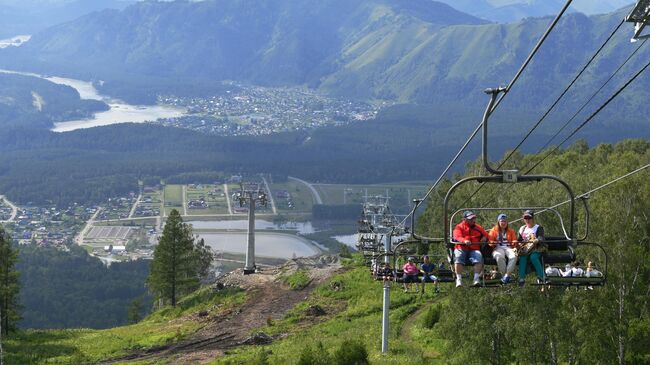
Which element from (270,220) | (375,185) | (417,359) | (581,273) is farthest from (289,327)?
(375,185)

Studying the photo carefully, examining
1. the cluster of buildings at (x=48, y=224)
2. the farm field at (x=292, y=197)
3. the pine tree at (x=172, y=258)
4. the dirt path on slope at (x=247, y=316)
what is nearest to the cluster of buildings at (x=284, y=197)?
the farm field at (x=292, y=197)

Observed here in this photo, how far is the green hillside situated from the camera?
26594 mm

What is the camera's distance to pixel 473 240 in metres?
15.0

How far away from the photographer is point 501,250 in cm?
1515

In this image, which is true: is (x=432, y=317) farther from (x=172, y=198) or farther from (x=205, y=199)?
(x=172, y=198)

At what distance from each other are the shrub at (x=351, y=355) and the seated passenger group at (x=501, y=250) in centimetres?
1413

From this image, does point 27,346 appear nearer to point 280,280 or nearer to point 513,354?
point 280,280

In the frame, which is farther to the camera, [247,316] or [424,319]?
[247,316]

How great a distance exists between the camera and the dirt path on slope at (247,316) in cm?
3628

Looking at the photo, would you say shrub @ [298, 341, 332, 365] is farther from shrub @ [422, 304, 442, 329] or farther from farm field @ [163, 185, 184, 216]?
farm field @ [163, 185, 184, 216]

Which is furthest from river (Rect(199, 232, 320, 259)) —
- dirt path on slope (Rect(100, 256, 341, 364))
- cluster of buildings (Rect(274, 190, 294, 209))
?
dirt path on slope (Rect(100, 256, 341, 364))

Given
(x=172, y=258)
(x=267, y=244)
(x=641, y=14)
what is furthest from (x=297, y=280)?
(x=267, y=244)

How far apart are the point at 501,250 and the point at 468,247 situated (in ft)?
2.25

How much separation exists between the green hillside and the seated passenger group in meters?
11.4
